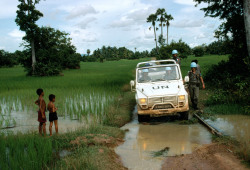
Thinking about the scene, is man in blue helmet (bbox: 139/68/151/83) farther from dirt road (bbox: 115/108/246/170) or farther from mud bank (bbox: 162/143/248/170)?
mud bank (bbox: 162/143/248/170)

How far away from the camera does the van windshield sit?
8.83 metres

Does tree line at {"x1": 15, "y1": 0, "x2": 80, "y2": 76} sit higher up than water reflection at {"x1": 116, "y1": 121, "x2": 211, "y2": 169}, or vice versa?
tree line at {"x1": 15, "y1": 0, "x2": 80, "y2": 76}

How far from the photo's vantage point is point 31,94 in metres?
14.3

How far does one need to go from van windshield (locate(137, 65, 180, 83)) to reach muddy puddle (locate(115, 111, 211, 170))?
1715mm

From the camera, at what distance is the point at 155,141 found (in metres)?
6.22

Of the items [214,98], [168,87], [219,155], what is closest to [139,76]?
[168,87]

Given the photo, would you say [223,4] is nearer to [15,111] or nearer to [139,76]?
[139,76]

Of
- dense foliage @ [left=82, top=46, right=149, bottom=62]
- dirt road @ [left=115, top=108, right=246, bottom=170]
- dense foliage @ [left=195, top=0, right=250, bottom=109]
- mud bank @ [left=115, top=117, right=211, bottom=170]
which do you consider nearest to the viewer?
dirt road @ [left=115, top=108, right=246, bottom=170]

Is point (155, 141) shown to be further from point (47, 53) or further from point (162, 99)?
point (47, 53)

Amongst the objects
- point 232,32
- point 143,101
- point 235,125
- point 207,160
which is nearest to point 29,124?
point 143,101

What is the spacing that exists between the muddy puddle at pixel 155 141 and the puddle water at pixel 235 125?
535 mm

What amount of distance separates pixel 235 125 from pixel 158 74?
10.2 ft

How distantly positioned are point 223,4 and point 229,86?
15.7 feet

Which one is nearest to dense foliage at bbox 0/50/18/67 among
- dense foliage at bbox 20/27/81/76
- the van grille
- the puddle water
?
dense foliage at bbox 20/27/81/76
